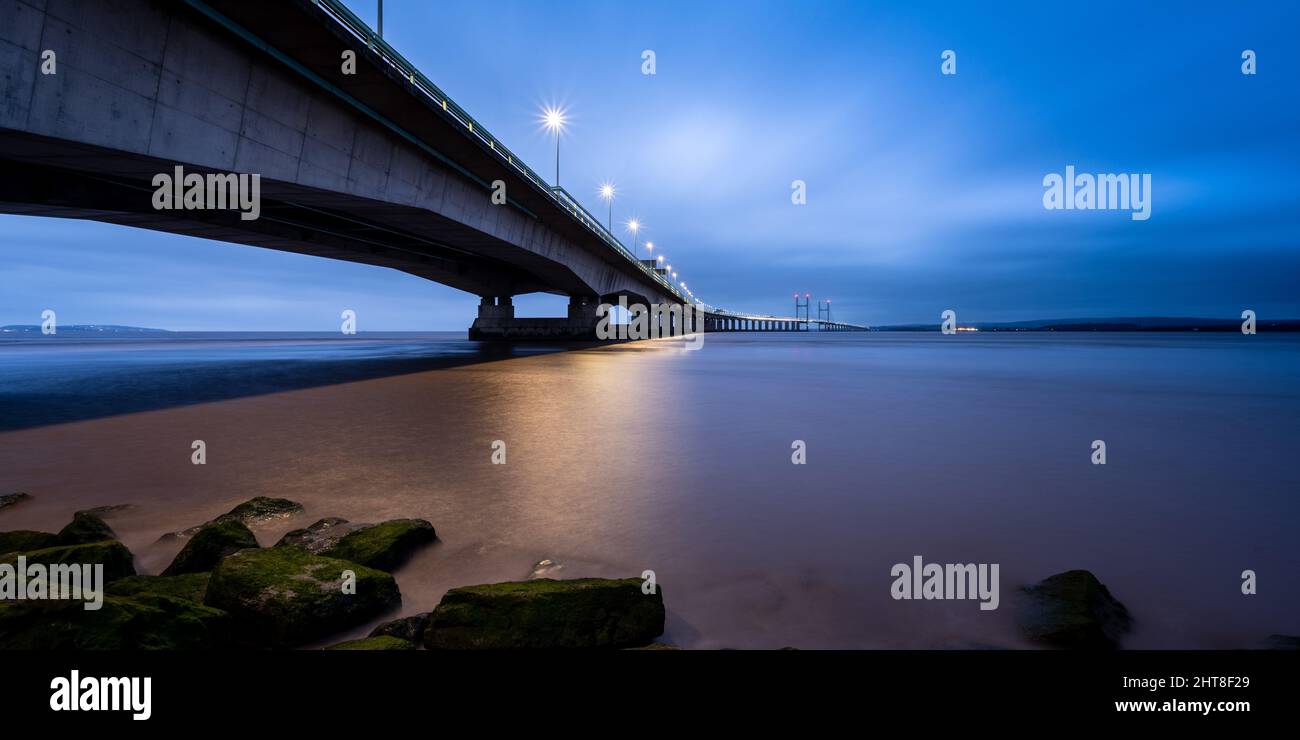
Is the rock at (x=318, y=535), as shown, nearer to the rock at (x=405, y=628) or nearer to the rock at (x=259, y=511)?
the rock at (x=259, y=511)

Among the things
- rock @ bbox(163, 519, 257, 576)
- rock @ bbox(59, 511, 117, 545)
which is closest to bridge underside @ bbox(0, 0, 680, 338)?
rock @ bbox(59, 511, 117, 545)

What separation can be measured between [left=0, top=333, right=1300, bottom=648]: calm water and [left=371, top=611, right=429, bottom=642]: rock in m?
0.51

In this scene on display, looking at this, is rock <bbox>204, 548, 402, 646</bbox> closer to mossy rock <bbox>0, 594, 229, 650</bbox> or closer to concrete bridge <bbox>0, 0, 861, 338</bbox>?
mossy rock <bbox>0, 594, 229, 650</bbox>

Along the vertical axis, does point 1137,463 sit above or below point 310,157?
below

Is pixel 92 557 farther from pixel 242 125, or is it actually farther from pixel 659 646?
pixel 242 125

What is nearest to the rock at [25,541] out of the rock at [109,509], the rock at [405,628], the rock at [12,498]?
the rock at [109,509]

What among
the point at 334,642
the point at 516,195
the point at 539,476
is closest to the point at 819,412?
the point at 539,476

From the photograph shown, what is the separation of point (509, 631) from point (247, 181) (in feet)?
49.2

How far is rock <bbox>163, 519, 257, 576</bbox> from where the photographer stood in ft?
14.8

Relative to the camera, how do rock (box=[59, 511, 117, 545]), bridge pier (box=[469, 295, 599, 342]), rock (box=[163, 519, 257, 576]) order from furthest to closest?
bridge pier (box=[469, 295, 599, 342]) → rock (box=[59, 511, 117, 545]) → rock (box=[163, 519, 257, 576])
